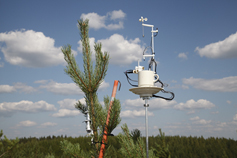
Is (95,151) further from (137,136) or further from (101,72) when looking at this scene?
(101,72)

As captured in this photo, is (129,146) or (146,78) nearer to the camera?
(129,146)

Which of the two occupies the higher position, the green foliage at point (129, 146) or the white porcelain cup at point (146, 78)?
the white porcelain cup at point (146, 78)

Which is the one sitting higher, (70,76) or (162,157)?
(70,76)

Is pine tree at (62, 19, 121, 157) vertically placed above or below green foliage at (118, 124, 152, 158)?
above

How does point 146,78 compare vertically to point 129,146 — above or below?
above

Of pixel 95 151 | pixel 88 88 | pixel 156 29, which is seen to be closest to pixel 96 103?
pixel 88 88

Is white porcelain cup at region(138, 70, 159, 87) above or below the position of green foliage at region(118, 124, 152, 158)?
above

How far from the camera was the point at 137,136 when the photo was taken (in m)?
4.18

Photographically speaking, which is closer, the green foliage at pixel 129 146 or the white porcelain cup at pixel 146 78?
the green foliage at pixel 129 146

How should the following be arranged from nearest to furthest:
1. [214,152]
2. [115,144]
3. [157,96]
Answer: [157,96] → [214,152] → [115,144]

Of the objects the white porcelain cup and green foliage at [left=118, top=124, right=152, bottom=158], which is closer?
green foliage at [left=118, top=124, right=152, bottom=158]

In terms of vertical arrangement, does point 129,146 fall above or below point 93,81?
below

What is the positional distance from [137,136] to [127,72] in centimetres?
155

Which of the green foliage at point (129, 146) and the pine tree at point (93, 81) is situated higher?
the pine tree at point (93, 81)
